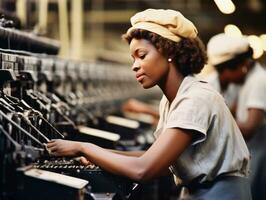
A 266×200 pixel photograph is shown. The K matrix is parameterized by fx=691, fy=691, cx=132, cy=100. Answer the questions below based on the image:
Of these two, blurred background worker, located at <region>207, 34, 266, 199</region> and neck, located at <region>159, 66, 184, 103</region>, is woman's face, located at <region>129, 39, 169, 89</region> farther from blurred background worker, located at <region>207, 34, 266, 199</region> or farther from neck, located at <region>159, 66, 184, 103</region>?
blurred background worker, located at <region>207, 34, 266, 199</region>

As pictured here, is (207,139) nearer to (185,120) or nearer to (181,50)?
(185,120)

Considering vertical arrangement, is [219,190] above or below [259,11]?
below

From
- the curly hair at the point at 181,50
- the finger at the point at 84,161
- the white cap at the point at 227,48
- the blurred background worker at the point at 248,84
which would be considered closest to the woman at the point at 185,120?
the curly hair at the point at 181,50

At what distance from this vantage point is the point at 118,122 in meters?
5.84

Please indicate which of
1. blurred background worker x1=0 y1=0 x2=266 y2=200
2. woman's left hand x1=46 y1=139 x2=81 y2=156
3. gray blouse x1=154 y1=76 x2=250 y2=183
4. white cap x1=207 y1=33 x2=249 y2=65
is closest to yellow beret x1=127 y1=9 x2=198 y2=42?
blurred background worker x1=0 y1=0 x2=266 y2=200

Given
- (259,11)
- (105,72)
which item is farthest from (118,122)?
(259,11)

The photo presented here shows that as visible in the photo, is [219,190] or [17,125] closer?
[17,125]

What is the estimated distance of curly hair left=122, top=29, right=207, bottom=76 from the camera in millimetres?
3010

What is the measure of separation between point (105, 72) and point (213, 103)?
5.03m

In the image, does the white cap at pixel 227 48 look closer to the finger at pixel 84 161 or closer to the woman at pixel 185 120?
the woman at pixel 185 120

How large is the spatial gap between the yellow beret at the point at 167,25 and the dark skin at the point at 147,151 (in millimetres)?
72

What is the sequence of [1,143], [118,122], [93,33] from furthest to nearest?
[93,33] < [118,122] < [1,143]

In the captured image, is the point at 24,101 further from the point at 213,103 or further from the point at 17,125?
the point at 213,103

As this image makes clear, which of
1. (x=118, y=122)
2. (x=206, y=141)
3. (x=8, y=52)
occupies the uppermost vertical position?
(x=8, y=52)
